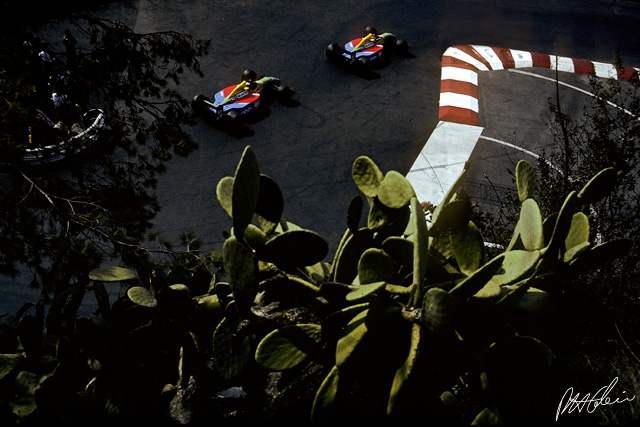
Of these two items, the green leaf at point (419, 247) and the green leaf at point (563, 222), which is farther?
the green leaf at point (563, 222)

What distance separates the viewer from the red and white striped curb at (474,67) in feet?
36.9

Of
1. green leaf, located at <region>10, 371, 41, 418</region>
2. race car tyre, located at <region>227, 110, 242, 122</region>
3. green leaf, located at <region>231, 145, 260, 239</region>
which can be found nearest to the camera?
green leaf, located at <region>231, 145, 260, 239</region>

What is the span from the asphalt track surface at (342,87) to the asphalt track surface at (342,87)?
3cm

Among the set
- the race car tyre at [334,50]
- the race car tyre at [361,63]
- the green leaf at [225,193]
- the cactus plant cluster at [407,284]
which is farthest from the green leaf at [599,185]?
the race car tyre at [334,50]

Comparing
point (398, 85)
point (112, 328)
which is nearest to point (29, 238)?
point (112, 328)

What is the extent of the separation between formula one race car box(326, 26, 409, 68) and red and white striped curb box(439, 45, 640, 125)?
1.34 meters

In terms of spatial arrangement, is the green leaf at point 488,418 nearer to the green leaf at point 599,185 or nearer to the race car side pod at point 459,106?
the green leaf at point 599,185

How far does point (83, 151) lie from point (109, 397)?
3.42 metres

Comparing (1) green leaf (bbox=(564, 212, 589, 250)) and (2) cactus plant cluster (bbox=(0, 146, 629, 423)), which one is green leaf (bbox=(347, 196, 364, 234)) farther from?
(1) green leaf (bbox=(564, 212, 589, 250))

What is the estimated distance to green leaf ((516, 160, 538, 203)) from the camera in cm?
233

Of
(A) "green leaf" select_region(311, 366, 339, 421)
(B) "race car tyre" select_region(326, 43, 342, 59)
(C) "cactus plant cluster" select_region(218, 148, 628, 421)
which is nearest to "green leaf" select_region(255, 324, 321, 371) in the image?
(C) "cactus plant cluster" select_region(218, 148, 628, 421)

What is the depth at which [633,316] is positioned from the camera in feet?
12.7

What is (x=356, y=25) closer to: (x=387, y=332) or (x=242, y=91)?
(x=242, y=91)
